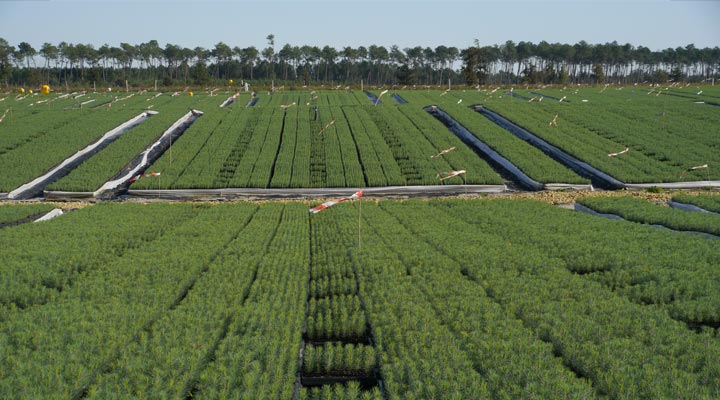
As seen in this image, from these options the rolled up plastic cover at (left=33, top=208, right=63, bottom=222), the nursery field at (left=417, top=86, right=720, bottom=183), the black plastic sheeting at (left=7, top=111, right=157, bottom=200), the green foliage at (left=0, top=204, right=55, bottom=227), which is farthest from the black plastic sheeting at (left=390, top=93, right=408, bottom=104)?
the green foliage at (left=0, top=204, right=55, bottom=227)

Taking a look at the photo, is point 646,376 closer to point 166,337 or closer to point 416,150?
point 166,337

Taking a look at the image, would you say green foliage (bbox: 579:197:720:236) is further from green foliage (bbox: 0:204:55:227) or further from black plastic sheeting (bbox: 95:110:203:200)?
black plastic sheeting (bbox: 95:110:203:200)

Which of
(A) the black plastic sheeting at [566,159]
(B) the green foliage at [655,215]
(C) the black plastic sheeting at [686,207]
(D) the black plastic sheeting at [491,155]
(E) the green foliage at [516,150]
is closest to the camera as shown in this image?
(B) the green foliage at [655,215]

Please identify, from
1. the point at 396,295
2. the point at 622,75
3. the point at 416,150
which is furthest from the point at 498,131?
the point at 622,75

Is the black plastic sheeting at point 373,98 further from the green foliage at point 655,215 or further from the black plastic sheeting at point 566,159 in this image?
the green foliage at point 655,215

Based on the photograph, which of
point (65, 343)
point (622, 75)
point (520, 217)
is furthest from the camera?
point (622, 75)

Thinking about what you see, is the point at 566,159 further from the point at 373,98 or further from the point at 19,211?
the point at 373,98

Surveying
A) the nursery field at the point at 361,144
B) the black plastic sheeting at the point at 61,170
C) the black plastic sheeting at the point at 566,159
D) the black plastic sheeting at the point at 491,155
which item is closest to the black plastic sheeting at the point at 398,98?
the nursery field at the point at 361,144

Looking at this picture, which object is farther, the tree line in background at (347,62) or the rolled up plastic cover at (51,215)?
the tree line in background at (347,62)
